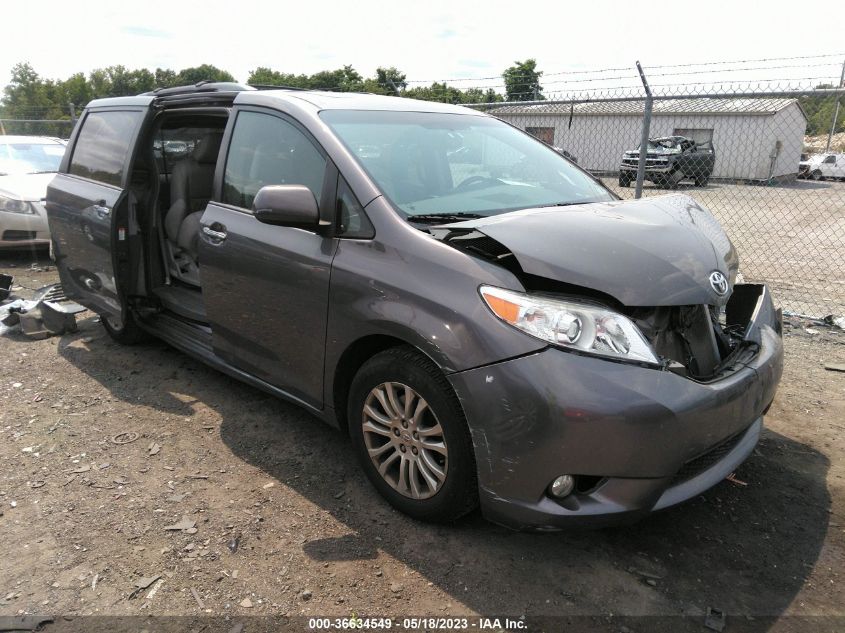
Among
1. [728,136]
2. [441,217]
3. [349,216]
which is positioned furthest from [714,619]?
[728,136]

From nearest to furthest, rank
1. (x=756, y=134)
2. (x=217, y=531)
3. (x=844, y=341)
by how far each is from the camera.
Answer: (x=217, y=531) < (x=844, y=341) < (x=756, y=134)

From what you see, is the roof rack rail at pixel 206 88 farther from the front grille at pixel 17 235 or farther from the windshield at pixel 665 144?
the windshield at pixel 665 144

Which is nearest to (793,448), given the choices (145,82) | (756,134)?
(756,134)

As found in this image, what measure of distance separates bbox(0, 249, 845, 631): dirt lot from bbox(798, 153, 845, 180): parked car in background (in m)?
16.1

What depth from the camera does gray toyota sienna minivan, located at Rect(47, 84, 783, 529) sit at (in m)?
2.13

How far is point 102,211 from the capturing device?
4.30m

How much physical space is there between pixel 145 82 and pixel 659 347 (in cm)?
9350

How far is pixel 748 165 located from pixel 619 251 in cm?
2391

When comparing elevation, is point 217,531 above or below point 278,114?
below

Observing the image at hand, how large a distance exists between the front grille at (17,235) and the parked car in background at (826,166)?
17075mm

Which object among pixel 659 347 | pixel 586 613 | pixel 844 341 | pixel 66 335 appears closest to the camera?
pixel 586 613

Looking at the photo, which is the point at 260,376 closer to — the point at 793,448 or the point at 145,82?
the point at 793,448

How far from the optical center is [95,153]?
4676 mm

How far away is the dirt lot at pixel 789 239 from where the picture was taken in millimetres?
6871
